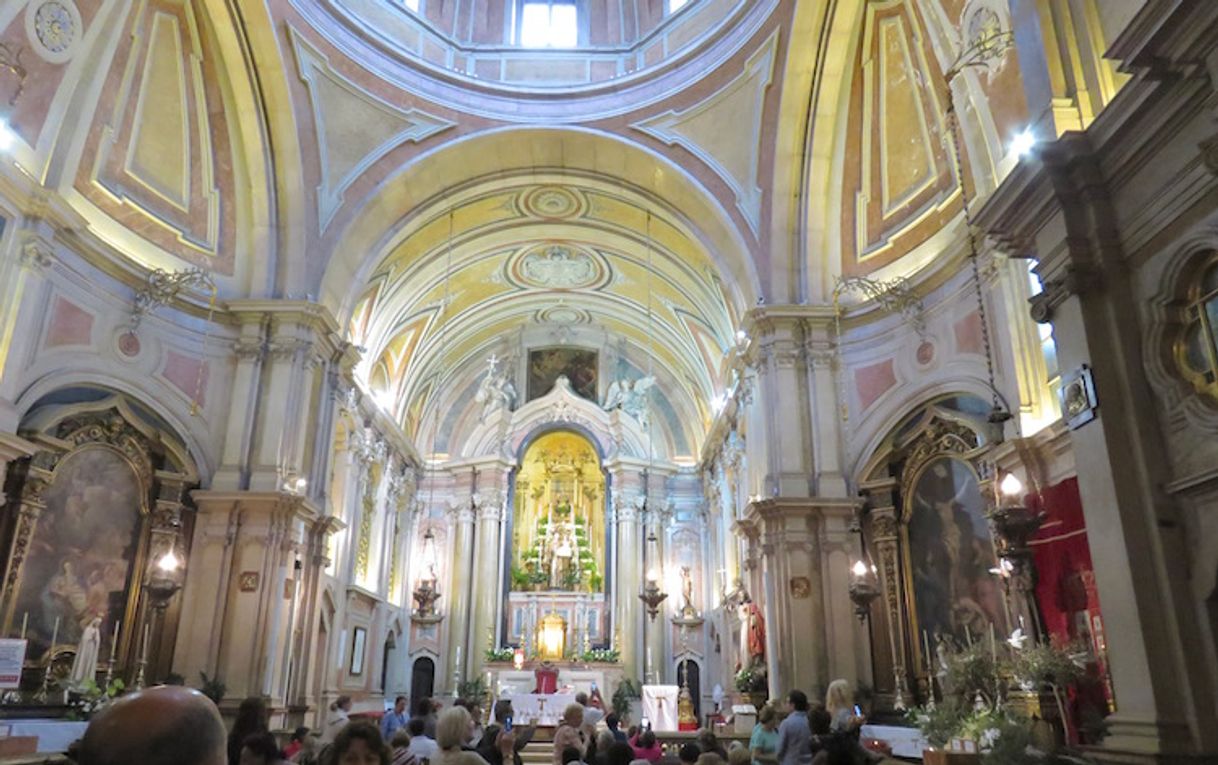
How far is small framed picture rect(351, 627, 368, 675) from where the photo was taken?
17938mm

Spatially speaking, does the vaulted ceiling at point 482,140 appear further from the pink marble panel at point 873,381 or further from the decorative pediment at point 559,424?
the decorative pediment at point 559,424

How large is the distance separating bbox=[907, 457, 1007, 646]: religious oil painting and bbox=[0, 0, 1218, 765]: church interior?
0.07 m

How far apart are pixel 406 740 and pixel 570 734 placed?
1139mm

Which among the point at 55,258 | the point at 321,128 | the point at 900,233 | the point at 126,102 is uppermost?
the point at 321,128

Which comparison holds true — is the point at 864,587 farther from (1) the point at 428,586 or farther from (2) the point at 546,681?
(1) the point at 428,586

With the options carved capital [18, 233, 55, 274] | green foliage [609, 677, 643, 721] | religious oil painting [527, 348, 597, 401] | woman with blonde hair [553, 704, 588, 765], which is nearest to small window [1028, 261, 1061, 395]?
woman with blonde hair [553, 704, 588, 765]

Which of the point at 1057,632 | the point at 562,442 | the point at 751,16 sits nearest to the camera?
the point at 1057,632

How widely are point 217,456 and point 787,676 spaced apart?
8.94 metres

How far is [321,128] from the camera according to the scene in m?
14.1

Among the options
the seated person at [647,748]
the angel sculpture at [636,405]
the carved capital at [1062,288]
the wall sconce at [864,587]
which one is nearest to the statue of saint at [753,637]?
the wall sconce at [864,587]

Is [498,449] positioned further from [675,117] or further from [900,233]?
[900,233]

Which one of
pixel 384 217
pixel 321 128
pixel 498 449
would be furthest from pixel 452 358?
pixel 321 128

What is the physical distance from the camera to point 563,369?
25094 millimetres

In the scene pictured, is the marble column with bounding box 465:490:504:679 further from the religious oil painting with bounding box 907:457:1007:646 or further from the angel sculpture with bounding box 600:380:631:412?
the religious oil painting with bounding box 907:457:1007:646
